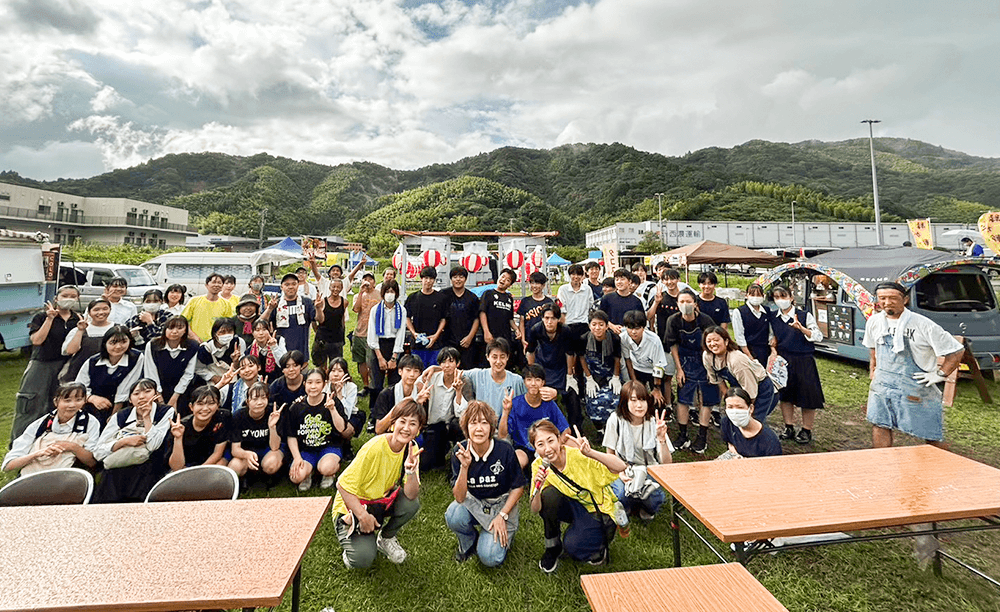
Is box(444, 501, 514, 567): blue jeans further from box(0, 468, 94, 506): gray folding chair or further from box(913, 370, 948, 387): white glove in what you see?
box(913, 370, 948, 387): white glove

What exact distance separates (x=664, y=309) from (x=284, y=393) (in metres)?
4.46

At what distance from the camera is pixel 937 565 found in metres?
2.54

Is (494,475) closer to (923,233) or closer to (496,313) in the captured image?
(496,313)

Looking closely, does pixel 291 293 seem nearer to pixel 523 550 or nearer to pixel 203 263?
pixel 523 550

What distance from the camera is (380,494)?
2662 millimetres

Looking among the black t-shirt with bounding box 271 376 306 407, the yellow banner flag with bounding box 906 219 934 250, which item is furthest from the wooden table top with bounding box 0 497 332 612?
the yellow banner flag with bounding box 906 219 934 250

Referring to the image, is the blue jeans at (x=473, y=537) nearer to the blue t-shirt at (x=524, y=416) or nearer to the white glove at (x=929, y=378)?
the blue t-shirt at (x=524, y=416)

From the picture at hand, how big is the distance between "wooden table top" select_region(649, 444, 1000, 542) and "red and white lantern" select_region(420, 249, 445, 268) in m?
5.90

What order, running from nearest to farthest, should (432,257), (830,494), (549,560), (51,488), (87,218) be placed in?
(830,494) → (51,488) → (549,560) → (432,257) → (87,218)

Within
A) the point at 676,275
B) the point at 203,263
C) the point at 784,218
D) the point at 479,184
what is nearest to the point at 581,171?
the point at 479,184

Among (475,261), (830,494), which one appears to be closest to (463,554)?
(830,494)

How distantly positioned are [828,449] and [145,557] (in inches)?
234

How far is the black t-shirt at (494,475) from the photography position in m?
2.70

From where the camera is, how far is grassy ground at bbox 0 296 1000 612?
7.70ft
